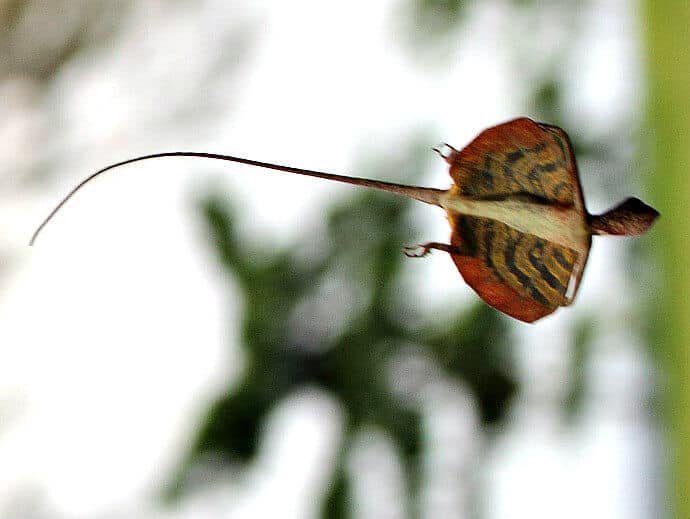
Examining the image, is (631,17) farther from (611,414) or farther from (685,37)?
(611,414)

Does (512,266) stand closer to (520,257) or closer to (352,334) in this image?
(520,257)

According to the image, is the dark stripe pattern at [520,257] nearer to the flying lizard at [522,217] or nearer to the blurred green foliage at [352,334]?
the flying lizard at [522,217]

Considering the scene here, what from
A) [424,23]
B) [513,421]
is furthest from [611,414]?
[424,23]

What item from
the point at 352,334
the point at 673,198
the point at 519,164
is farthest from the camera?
the point at 673,198

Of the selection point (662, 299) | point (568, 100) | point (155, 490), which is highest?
point (568, 100)

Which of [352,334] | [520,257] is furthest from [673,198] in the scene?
[520,257]

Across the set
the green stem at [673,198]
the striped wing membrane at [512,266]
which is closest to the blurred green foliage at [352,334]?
the green stem at [673,198]

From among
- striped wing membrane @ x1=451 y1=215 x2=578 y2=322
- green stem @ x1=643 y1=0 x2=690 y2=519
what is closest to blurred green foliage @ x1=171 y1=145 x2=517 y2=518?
green stem @ x1=643 y1=0 x2=690 y2=519

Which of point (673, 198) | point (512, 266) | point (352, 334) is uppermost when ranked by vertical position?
point (673, 198)
